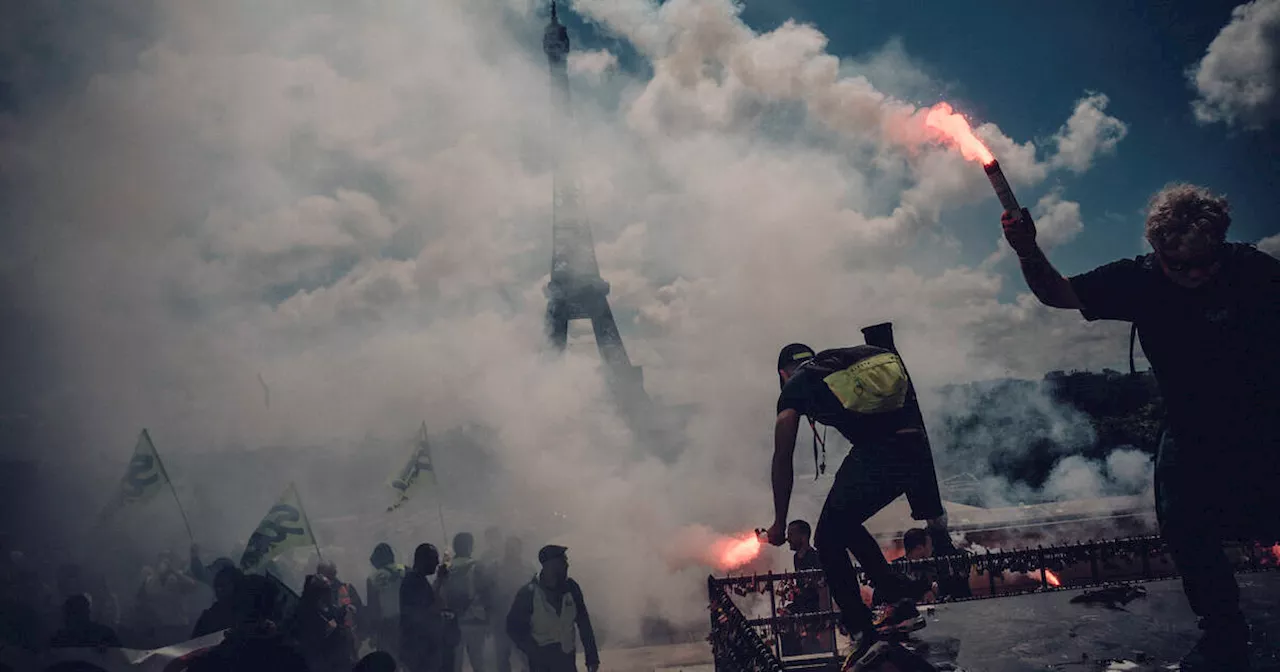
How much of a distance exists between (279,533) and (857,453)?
8313 millimetres

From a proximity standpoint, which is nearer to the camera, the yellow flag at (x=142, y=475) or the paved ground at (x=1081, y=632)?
the paved ground at (x=1081, y=632)

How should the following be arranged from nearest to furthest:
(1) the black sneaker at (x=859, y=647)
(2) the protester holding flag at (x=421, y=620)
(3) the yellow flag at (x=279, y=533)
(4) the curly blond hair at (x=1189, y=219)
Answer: (4) the curly blond hair at (x=1189, y=219) → (1) the black sneaker at (x=859, y=647) → (2) the protester holding flag at (x=421, y=620) → (3) the yellow flag at (x=279, y=533)

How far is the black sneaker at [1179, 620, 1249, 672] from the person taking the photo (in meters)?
2.43

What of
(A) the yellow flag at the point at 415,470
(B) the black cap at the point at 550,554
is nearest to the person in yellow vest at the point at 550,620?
(B) the black cap at the point at 550,554

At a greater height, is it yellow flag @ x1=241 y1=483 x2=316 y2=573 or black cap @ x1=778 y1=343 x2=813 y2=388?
black cap @ x1=778 y1=343 x2=813 y2=388

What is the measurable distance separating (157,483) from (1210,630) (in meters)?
12.4

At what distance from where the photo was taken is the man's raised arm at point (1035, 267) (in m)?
→ 2.60

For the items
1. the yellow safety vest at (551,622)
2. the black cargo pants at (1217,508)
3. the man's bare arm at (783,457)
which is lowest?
the yellow safety vest at (551,622)

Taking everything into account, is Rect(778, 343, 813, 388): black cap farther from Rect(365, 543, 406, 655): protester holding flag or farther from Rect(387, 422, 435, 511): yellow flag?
Rect(387, 422, 435, 511): yellow flag

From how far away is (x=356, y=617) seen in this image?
792cm

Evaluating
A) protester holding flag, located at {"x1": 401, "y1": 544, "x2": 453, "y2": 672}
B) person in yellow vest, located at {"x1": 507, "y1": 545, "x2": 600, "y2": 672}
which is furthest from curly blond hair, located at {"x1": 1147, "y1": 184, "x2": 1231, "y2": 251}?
protester holding flag, located at {"x1": 401, "y1": 544, "x2": 453, "y2": 672}

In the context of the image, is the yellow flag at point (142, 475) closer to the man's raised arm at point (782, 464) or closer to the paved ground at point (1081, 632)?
the man's raised arm at point (782, 464)

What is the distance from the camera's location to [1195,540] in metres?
2.58

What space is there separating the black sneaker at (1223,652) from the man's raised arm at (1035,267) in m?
1.37
